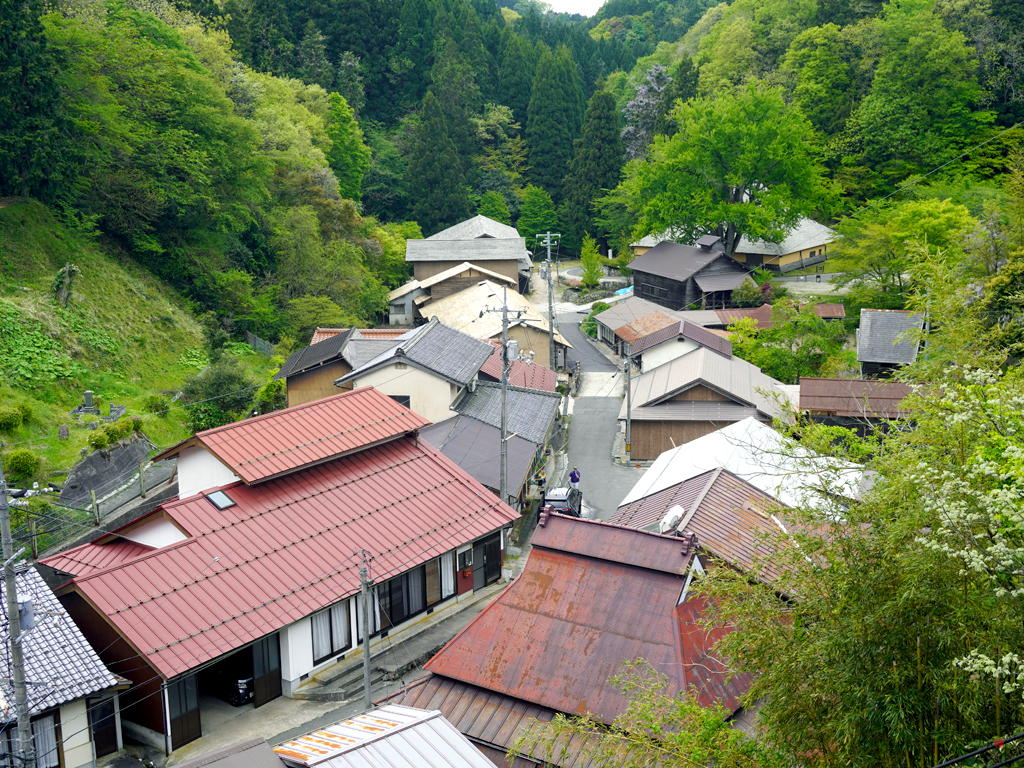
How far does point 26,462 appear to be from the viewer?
63.7 feet

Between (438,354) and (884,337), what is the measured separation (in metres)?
18.0

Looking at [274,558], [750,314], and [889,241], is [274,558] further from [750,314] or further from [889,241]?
[750,314]

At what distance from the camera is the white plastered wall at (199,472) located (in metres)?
18.3

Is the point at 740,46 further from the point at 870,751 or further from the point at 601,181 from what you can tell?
the point at 870,751

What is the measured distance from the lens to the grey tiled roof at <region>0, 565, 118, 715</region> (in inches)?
503

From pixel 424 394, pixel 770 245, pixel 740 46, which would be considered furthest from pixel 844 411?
pixel 740 46

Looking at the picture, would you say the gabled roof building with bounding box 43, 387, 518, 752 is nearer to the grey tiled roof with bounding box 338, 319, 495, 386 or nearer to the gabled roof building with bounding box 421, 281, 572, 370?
the grey tiled roof with bounding box 338, 319, 495, 386

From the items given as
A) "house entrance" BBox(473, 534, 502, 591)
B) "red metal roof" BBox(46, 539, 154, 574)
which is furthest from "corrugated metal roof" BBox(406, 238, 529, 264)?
"red metal roof" BBox(46, 539, 154, 574)

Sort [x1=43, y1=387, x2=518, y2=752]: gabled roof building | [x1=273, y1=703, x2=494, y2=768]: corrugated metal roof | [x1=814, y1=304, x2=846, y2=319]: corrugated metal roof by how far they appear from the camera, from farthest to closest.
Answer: [x1=814, y1=304, x2=846, y2=319]: corrugated metal roof
[x1=43, y1=387, x2=518, y2=752]: gabled roof building
[x1=273, y1=703, x2=494, y2=768]: corrugated metal roof

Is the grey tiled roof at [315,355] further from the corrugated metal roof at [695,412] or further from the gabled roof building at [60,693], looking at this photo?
the gabled roof building at [60,693]

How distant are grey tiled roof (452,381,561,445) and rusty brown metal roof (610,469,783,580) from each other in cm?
738

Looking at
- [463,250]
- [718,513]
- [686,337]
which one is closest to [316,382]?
[686,337]

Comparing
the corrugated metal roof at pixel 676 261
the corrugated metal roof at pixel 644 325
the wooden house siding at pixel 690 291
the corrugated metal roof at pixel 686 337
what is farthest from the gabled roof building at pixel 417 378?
the corrugated metal roof at pixel 676 261

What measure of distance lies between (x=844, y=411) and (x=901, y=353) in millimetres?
6629
